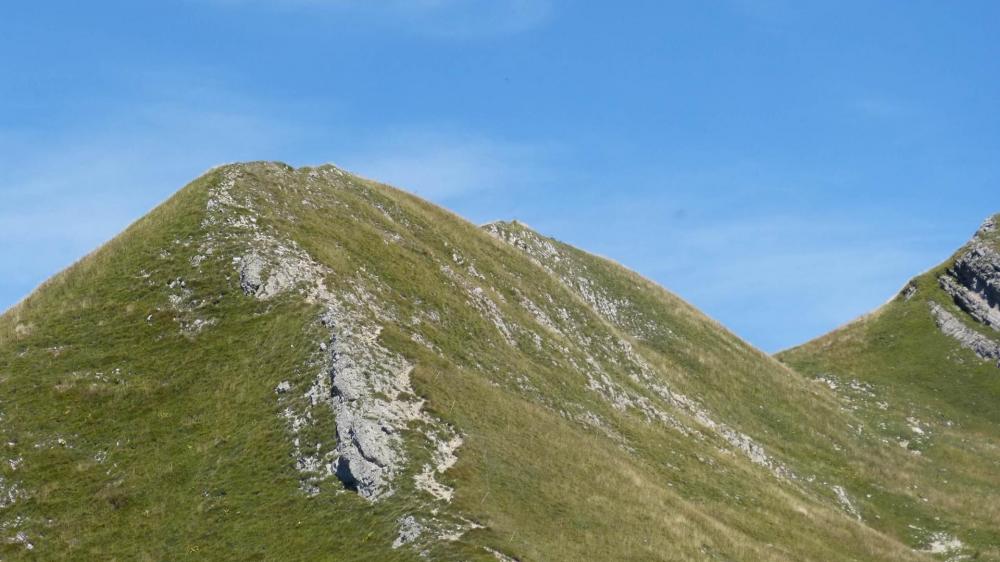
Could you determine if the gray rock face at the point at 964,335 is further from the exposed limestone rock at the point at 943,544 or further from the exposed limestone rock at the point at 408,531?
the exposed limestone rock at the point at 408,531

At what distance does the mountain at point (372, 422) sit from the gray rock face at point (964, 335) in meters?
36.2

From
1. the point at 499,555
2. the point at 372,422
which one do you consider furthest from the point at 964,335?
the point at 499,555

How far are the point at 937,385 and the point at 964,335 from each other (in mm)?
13171

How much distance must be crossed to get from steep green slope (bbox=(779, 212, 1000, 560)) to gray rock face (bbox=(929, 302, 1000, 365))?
0.13m

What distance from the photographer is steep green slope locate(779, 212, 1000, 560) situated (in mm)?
87438

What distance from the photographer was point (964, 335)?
429 feet

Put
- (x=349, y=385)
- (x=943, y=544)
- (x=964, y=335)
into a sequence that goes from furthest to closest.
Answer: (x=964, y=335)
(x=943, y=544)
(x=349, y=385)

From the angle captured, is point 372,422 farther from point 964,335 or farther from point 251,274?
point 964,335

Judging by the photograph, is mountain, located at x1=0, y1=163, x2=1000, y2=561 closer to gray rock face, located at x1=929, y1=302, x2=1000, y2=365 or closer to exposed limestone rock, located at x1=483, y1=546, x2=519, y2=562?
exposed limestone rock, located at x1=483, y1=546, x2=519, y2=562

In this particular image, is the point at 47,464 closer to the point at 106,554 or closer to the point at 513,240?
the point at 106,554

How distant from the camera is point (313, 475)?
166ft

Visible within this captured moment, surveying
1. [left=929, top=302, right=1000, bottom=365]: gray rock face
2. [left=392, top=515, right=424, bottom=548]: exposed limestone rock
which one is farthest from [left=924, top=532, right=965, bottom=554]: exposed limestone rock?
[left=929, top=302, right=1000, bottom=365]: gray rock face

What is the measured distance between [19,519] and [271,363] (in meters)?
14.7

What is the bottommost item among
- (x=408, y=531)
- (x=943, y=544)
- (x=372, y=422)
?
(x=943, y=544)
